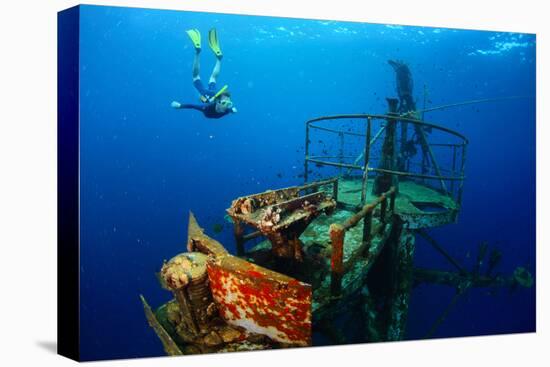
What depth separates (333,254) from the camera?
5.53m

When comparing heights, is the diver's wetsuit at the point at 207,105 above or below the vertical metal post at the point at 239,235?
above

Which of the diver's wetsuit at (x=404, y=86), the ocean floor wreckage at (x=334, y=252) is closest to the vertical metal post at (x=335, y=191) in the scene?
the ocean floor wreckage at (x=334, y=252)

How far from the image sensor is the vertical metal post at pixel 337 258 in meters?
5.42

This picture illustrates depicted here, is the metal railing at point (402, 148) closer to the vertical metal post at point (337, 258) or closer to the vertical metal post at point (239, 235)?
the vertical metal post at point (239, 235)

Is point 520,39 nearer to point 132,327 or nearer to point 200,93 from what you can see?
point 200,93

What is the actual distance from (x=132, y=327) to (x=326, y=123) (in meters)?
2.98

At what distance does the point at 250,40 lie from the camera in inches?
233

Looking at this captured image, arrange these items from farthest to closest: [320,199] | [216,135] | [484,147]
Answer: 1. [484,147]
2. [320,199]
3. [216,135]

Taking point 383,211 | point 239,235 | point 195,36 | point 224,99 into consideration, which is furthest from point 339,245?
point 195,36

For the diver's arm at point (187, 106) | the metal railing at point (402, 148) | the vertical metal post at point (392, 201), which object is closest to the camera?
the diver's arm at point (187, 106)

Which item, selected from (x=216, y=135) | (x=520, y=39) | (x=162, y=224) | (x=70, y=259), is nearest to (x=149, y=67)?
(x=216, y=135)

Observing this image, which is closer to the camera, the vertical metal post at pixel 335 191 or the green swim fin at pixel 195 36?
the green swim fin at pixel 195 36

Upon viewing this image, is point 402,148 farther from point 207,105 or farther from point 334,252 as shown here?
point 207,105

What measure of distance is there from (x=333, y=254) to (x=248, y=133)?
1530 mm
